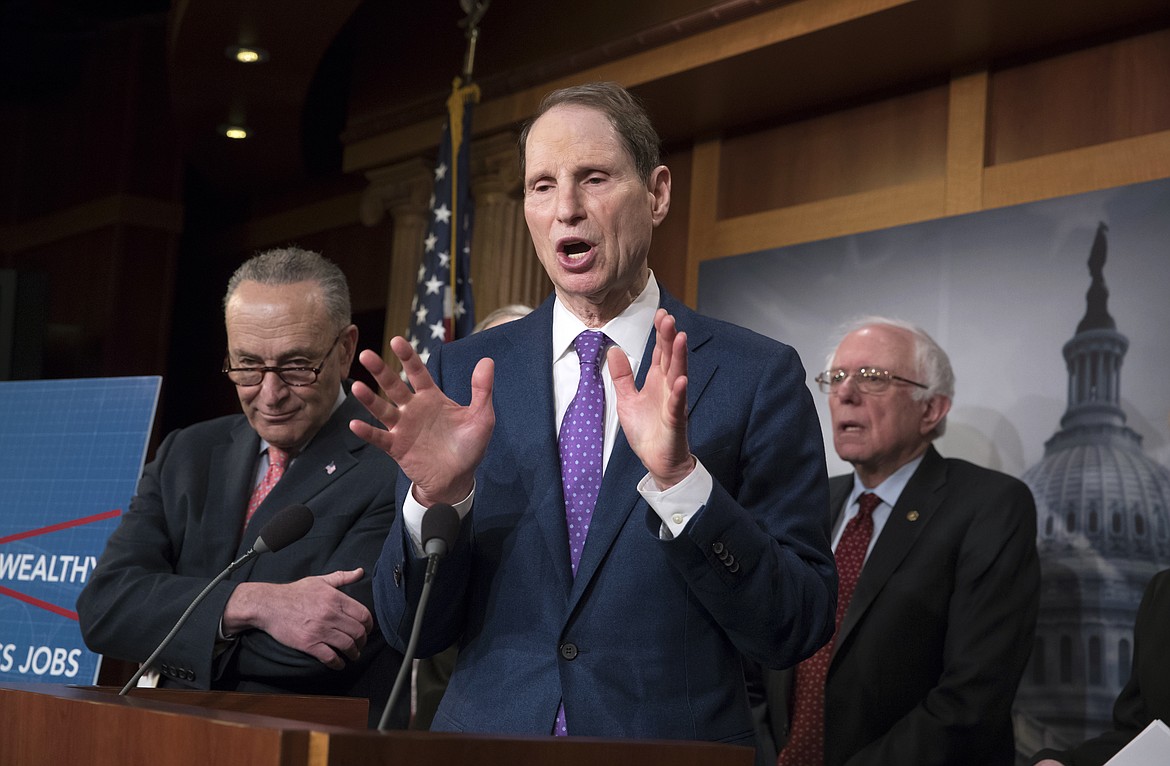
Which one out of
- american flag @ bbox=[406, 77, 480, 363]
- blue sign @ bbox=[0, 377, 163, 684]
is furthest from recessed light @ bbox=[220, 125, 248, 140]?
blue sign @ bbox=[0, 377, 163, 684]

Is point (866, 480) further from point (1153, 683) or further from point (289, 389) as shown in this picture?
point (289, 389)

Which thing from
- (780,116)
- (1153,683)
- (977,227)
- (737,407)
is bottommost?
(1153,683)

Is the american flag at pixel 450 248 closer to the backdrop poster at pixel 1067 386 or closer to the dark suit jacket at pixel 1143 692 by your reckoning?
the backdrop poster at pixel 1067 386

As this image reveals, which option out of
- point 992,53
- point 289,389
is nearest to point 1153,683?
point 289,389

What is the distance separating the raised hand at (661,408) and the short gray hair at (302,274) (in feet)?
4.18

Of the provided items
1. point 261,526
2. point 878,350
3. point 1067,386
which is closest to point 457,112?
point 878,350

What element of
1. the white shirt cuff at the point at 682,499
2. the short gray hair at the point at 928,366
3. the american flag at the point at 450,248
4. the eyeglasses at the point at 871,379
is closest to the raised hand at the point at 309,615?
the white shirt cuff at the point at 682,499

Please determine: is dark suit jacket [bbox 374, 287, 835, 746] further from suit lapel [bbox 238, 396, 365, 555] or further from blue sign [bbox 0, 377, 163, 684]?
blue sign [bbox 0, 377, 163, 684]

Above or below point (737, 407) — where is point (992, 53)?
above

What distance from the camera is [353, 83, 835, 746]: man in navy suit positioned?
1.68 meters

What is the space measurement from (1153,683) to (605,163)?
1.85 metres

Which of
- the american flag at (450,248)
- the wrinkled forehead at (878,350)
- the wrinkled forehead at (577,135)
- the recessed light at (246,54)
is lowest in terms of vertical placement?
the wrinkled forehead at (577,135)

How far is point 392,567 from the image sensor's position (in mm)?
1815

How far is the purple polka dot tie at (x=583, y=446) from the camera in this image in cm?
186
